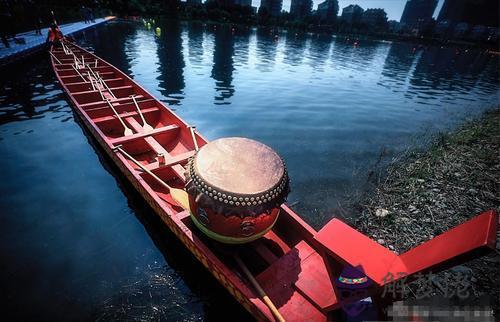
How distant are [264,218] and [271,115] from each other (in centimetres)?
828

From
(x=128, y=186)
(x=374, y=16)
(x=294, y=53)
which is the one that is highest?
(x=374, y=16)

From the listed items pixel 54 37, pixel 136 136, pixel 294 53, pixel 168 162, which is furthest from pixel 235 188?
pixel 294 53

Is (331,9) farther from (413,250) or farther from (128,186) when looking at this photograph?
(413,250)

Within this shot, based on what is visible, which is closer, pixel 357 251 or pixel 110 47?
pixel 357 251

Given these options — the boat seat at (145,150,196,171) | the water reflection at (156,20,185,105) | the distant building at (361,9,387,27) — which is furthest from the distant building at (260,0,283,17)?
the boat seat at (145,150,196,171)

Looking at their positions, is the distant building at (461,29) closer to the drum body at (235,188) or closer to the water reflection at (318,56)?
the water reflection at (318,56)

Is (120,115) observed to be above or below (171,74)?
above

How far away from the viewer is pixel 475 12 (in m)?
136

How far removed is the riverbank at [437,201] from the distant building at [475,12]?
600ft

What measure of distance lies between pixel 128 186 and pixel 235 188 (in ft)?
14.4

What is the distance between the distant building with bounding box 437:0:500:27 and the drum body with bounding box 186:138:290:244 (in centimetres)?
18967

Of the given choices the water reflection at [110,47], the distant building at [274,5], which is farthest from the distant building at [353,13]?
the water reflection at [110,47]

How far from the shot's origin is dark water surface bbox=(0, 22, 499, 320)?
3742 mm

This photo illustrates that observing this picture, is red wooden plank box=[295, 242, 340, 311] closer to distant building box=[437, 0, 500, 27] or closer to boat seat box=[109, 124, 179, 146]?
boat seat box=[109, 124, 179, 146]
